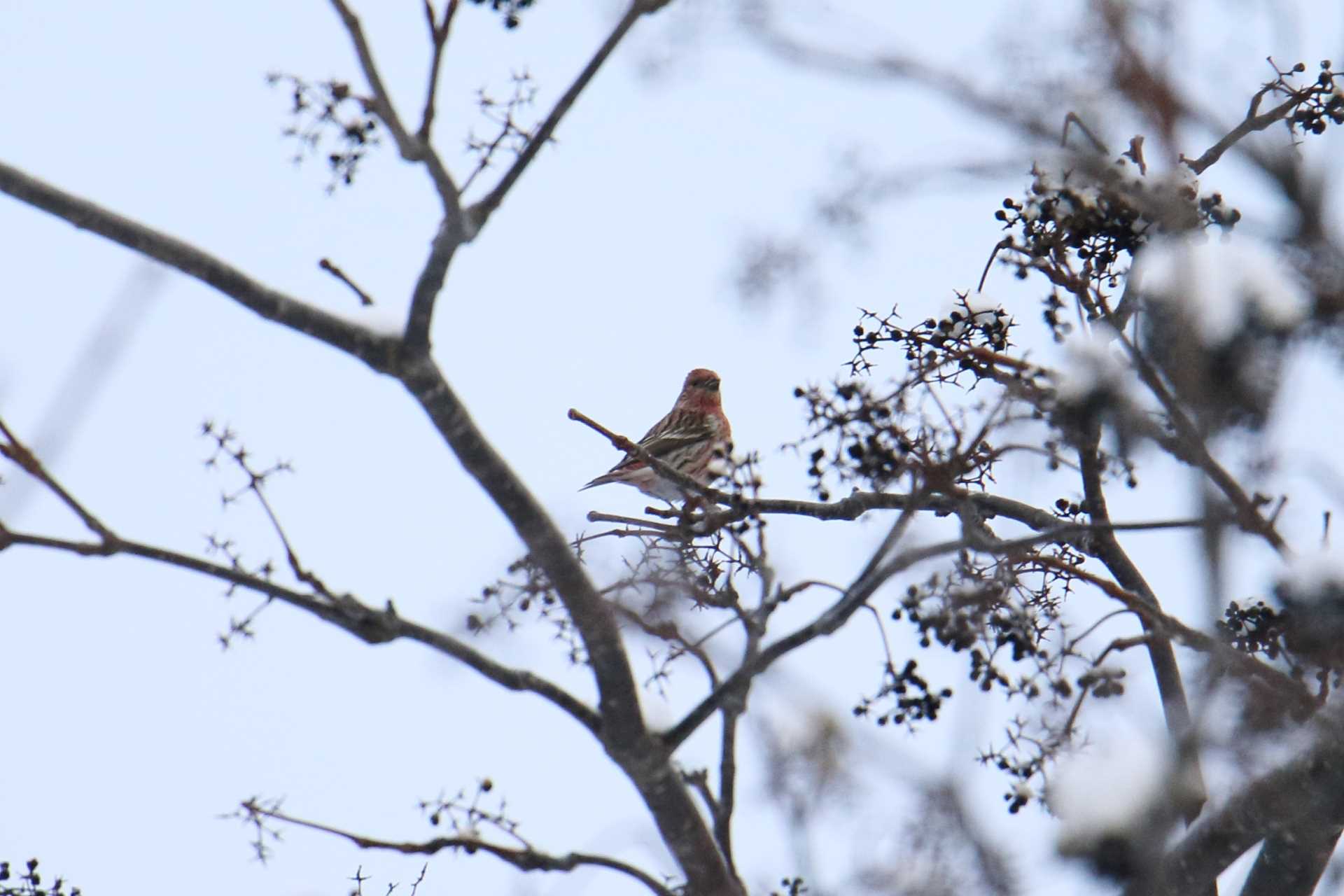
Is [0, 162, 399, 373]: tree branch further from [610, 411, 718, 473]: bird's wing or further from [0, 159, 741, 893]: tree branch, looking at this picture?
[610, 411, 718, 473]: bird's wing

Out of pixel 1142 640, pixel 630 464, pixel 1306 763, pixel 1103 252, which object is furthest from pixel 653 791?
pixel 630 464

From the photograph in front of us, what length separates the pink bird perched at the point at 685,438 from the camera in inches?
444

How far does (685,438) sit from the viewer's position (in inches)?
511

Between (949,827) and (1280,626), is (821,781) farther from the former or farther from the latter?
(1280,626)

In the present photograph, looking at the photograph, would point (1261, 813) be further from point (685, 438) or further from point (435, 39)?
point (685, 438)

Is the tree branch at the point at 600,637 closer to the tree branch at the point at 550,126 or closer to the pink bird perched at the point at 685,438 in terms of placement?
the tree branch at the point at 550,126

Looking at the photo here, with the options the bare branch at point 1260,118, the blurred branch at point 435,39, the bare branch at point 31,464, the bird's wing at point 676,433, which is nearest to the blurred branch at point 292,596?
the bare branch at point 31,464

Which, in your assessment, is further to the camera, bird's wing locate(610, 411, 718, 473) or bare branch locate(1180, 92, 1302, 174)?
bird's wing locate(610, 411, 718, 473)

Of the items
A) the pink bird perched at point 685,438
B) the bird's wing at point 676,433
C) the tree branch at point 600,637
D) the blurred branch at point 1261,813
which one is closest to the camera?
the blurred branch at point 1261,813

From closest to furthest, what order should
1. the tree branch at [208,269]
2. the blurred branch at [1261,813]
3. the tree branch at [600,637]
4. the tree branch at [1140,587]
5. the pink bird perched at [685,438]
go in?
1. the tree branch at [208,269]
2. the blurred branch at [1261,813]
3. the tree branch at [600,637]
4. the tree branch at [1140,587]
5. the pink bird perched at [685,438]

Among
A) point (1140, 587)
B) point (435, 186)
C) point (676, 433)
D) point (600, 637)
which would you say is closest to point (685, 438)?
point (676, 433)

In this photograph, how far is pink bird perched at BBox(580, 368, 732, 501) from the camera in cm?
1127

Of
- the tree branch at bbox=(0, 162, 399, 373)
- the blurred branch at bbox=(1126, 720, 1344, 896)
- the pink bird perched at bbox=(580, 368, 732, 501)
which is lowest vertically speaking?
the blurred branch at bbox=(1126, 720, 1344, 896)

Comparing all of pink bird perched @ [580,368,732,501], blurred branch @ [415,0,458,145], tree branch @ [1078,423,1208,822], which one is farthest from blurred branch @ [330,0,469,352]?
pink bird perched @ [580,368,732,501]
